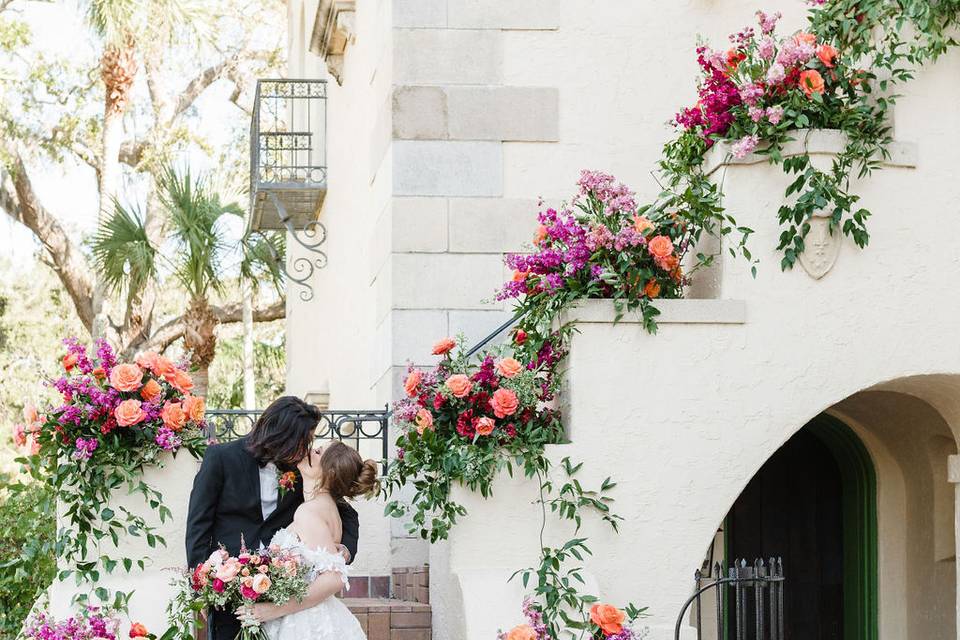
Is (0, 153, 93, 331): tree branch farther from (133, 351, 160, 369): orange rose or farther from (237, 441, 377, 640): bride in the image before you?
(237, 441, 377, 640): bride

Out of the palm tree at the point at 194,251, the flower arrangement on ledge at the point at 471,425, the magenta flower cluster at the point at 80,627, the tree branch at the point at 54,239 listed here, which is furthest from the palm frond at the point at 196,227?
the flower arrangement on ledge at the point at 471,425

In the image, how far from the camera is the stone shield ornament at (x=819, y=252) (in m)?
6.94

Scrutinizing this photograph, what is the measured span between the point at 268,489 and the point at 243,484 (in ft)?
0.51

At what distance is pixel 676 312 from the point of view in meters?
6.84

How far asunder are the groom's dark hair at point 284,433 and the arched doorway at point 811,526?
4444 millimetres

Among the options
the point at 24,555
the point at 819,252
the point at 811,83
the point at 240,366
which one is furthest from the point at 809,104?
the point at 240,366

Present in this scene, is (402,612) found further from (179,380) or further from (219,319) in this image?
(219,319)

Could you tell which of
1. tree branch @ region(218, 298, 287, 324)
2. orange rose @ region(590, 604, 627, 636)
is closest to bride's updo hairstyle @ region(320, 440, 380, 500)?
orange rose @ region(590, 604, 627, 636)

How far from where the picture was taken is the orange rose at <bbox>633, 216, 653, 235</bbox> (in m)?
6.79

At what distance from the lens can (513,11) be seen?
355 inches

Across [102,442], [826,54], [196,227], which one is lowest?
[102,442]

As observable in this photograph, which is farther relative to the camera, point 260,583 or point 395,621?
point 395,621

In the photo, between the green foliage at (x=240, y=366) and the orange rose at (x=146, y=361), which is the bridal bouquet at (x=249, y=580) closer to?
the orange rose at (x=146, y=361)

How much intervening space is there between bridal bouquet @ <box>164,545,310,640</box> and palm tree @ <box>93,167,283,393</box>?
1234 centimetres
